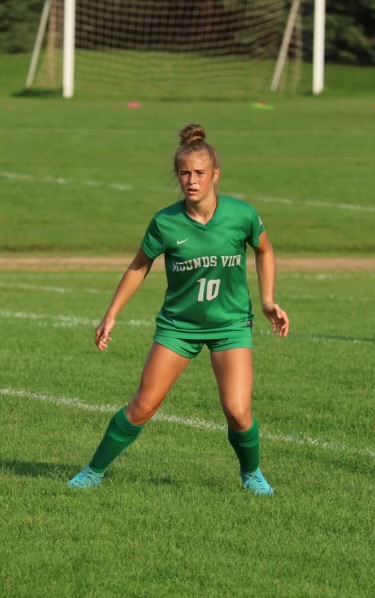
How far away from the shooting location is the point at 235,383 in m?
7.13

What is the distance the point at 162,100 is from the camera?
44.2m

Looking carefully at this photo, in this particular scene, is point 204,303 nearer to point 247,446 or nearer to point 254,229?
point 254,229

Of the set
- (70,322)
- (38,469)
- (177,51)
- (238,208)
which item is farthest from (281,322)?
(177,51)

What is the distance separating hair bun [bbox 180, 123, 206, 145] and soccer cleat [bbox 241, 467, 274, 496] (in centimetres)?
167

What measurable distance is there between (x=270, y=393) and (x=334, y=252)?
46.7 ft

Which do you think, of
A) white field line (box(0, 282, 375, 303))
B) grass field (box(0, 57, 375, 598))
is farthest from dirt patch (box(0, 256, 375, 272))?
white field line (box(0, 282, 375, 303))

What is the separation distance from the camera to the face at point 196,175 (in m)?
6.93

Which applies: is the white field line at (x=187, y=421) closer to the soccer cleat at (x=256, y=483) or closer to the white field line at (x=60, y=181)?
the soccer cleat at (x=256, y=483)

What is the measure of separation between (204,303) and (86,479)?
108 centimetres

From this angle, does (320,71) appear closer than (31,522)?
No

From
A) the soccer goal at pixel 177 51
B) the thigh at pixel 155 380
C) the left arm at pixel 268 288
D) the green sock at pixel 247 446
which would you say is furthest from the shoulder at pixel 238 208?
the soccer goal at pixel 177 51

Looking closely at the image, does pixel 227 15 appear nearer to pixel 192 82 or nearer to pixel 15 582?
pixel 192 82

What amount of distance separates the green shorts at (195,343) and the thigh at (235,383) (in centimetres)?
3

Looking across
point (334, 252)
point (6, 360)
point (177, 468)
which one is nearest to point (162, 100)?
point (334, 252)
